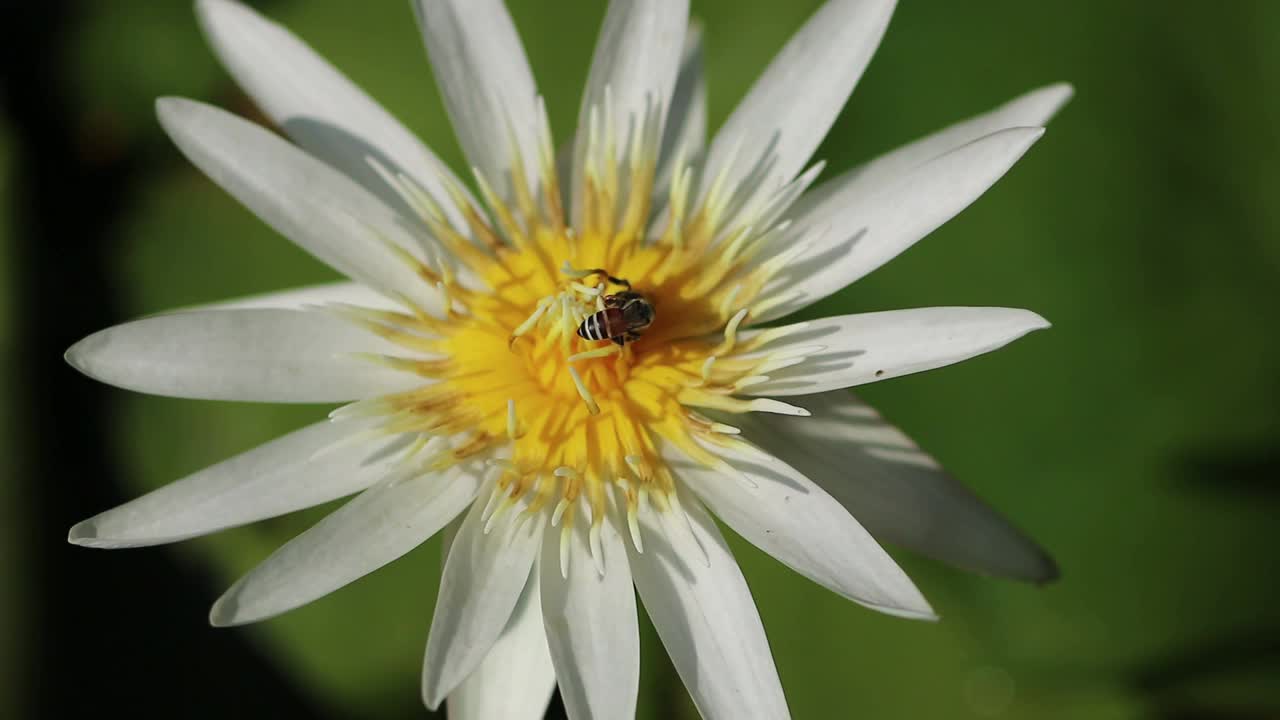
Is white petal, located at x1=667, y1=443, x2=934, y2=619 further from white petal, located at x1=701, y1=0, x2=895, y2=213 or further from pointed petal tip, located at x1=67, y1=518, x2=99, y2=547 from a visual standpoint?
pointed petal tip, located at x1=67, y1=518, x2=99, y2=547

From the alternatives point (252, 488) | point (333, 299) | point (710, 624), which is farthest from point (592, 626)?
point (333, 299)

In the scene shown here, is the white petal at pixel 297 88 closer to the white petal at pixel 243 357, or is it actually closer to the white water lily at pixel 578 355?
the white water lily at pixel 578 355

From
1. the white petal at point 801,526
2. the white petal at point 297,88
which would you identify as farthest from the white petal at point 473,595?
the white petal at point 297,88

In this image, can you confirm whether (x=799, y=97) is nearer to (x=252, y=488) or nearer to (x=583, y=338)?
(x=583, y=338)

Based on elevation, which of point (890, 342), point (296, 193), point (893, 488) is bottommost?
point (893, 488)

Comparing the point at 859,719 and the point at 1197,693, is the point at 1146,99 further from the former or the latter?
the point at 859,719

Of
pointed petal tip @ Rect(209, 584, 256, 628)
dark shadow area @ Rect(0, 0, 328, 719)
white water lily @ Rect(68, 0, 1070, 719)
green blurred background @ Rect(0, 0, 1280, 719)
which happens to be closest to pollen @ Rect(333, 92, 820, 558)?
white water lily @ Rect(68, 0, 1070, 719)

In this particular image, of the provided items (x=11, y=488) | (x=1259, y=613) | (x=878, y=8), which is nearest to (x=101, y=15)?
(x=11, y=488)
